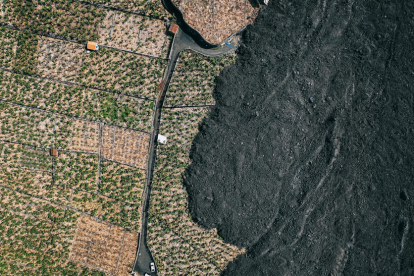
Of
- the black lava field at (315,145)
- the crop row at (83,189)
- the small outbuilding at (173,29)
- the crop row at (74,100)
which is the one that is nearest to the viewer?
the black lava field at (315,145)

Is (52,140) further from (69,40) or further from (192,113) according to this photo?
(192,113)

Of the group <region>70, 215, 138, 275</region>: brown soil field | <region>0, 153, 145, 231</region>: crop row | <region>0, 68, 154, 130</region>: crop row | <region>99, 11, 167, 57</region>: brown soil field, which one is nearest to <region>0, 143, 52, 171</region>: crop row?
<region>0, 153, 145, 231</region>: crop row

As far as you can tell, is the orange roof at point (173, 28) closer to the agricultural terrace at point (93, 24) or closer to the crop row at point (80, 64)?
the agricultural terrace at point (93, 24)

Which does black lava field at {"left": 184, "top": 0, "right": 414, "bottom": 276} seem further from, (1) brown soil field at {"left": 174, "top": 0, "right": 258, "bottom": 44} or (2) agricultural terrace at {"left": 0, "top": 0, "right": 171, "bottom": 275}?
(2) agricultural terrace at {"left": 0, "top": 0, "right": 171, "bottom": 275}

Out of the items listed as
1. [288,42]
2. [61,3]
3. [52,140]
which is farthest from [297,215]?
[61,3]

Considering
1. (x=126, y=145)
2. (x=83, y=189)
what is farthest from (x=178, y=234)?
(x=83, y=189)

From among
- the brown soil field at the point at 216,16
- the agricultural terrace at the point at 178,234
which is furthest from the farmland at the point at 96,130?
the brown soil field at the point at 216,16

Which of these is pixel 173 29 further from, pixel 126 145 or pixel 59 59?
pixel 126 145

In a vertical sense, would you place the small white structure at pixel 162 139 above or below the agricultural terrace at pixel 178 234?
above
